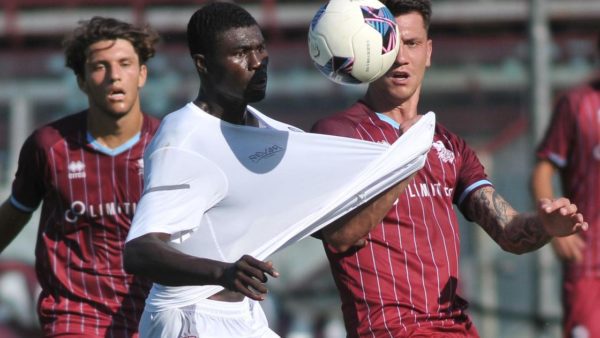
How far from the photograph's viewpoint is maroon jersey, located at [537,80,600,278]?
316 inches

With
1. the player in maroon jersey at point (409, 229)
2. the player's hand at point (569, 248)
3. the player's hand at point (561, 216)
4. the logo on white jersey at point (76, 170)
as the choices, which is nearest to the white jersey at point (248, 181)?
the player in maroon jersey at point (409, 229)

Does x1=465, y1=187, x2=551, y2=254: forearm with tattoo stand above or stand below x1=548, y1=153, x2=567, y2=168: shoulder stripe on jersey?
below

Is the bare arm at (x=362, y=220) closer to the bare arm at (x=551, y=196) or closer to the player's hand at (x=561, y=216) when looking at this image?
the player's hand at (x=561, y=216)

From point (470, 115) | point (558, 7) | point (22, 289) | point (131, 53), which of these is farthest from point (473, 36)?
point (131, 53)

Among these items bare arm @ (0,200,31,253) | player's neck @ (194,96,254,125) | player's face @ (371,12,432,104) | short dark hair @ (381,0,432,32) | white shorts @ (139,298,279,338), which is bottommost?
white shorts @ (139,298,279,338)

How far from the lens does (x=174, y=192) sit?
15.1ft

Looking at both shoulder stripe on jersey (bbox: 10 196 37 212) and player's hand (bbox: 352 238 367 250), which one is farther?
shoulder stripe on jersey (bbox: 10 196 37 212)

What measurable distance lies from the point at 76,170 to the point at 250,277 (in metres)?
2.44

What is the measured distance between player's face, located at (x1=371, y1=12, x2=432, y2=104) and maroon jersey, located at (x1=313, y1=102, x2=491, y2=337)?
15 cm

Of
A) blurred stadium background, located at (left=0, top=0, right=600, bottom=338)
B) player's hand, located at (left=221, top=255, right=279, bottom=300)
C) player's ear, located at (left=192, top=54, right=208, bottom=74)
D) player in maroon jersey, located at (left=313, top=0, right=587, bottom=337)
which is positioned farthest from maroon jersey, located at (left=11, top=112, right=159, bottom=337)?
blurred stadium background, located at (left=0, top=0, right=600, bottom=338)

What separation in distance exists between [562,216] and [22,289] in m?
6.74

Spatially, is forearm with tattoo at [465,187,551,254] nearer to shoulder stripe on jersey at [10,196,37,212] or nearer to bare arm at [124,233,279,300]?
bare arm at [124,233,279,300]

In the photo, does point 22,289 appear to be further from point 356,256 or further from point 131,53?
point 356,256

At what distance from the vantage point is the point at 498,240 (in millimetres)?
5523
